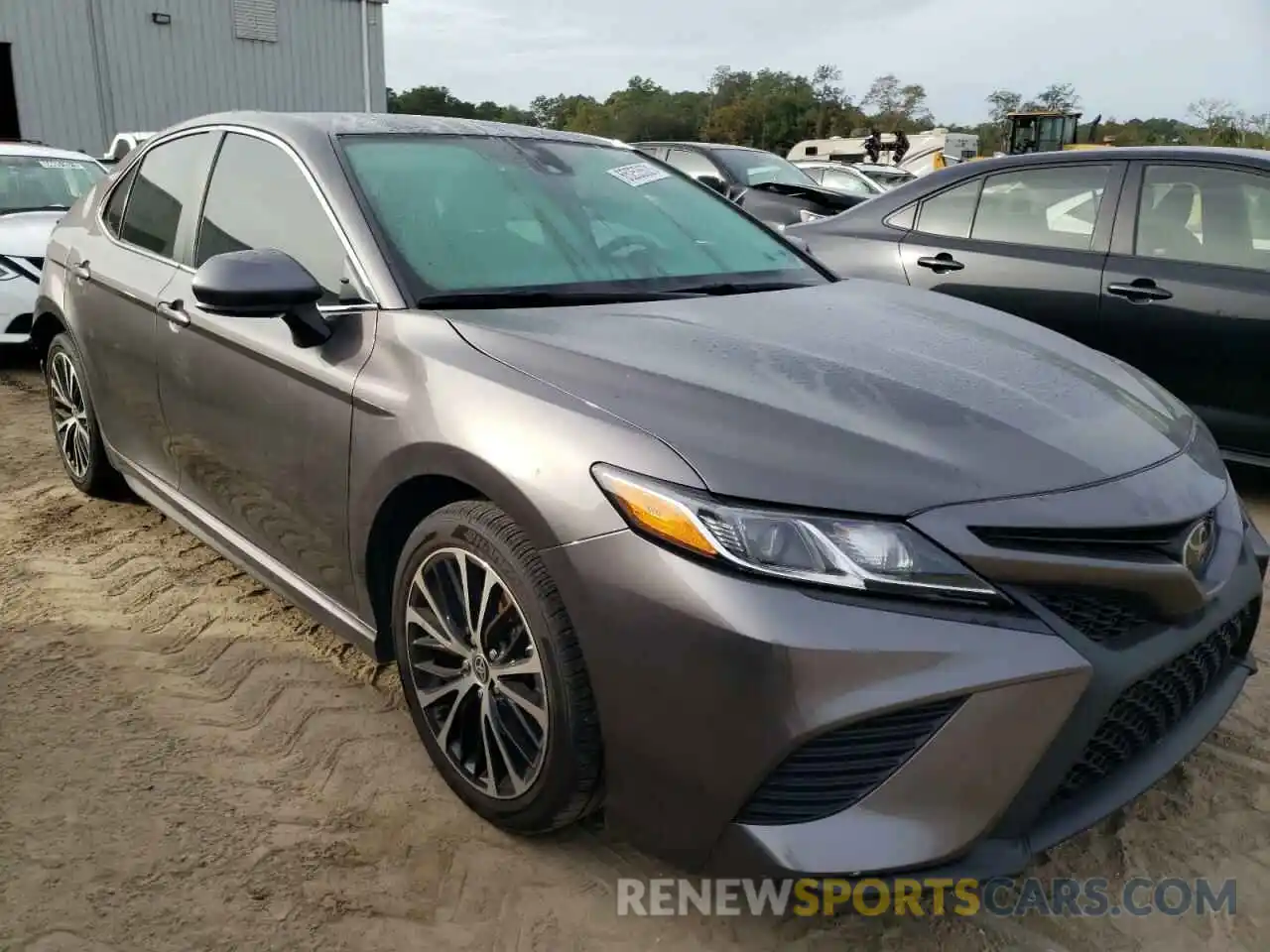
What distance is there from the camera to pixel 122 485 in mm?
4047

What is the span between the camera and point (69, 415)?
4070 mm

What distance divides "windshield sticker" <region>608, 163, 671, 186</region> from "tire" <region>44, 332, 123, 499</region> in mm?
2106

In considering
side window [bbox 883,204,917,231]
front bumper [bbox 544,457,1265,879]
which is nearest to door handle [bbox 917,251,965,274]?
side window [bbox 883,204,917,231]

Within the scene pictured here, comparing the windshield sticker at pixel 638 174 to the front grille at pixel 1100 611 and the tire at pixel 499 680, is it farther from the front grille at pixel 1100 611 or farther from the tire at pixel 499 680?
the front grille at pixel 1100 611

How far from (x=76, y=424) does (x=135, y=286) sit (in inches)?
40.5

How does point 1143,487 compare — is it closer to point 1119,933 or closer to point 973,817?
point 973,817

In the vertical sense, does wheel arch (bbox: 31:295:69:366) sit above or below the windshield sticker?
below

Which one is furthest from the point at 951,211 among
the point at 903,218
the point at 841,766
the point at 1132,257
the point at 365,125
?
the point at 841,766

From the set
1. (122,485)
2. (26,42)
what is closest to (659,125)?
(26,42)

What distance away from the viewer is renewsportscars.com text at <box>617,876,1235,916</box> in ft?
6.56

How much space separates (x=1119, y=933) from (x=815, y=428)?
44.3 inches

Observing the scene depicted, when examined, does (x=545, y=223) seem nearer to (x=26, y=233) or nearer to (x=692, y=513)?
(x=692, y=513)

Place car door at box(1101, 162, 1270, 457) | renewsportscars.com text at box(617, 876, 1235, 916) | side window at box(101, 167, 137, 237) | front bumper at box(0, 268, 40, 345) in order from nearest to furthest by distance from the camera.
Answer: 1. renewsportscars.com text at box(617, 876, 1235, 916)
2. side window at box(101, 167, 137, 237)
3. car door at box(1101, 162, 1270, 457)
4. front bumper at box(0, 268, 40, 345)

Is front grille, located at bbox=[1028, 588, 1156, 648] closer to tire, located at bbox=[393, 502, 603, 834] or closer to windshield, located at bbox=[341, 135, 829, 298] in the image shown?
tire, located at bbox=[393, 502, 603, 834]
